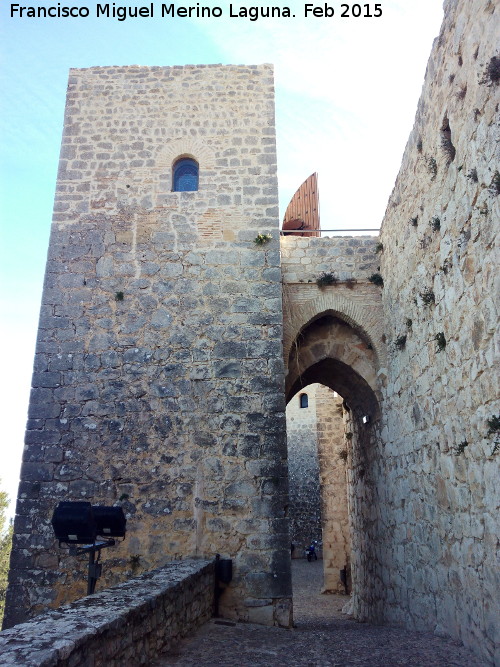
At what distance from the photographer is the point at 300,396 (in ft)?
80.0

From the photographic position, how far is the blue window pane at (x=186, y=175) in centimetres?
811

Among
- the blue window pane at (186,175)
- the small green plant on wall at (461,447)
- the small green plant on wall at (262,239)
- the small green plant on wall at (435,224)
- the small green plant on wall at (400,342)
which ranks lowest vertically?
the small green plant on wall at (461,447)

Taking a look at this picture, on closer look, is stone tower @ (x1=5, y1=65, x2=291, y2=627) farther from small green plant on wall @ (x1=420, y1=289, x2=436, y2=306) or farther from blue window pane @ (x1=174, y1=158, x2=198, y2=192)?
small green plant on wall @ (x1=420, y1=289, x2=436, y2=306)

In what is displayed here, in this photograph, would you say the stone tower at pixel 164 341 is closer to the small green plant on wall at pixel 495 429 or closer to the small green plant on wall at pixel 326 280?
the small green plant on wall at pixel 326 280

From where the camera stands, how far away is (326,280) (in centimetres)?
845

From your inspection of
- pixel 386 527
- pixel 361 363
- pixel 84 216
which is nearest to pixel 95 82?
pixel 84 216

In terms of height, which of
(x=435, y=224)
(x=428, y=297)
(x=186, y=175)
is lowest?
(x=428, y=297)

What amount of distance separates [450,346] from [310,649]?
9.76 feet

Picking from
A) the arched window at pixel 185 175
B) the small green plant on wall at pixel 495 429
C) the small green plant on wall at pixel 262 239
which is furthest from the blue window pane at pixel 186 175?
the small green plant on wall at pixel 495 429

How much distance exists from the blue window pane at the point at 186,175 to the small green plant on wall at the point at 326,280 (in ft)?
7.37

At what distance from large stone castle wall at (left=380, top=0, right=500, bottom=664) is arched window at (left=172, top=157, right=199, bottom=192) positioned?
285 centimetres

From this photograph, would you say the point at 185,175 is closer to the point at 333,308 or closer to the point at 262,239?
the point at 262,239

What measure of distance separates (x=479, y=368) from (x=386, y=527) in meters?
4.08

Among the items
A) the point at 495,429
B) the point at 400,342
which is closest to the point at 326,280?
the point at 400,342
